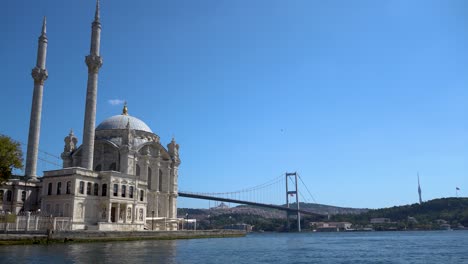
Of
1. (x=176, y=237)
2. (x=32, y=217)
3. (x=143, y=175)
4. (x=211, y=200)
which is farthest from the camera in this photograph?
(x=211, y=200)

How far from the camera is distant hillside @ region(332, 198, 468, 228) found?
100250 millimetres

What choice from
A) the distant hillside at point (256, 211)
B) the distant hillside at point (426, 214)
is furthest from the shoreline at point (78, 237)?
the distant hillside at point (256, 211)

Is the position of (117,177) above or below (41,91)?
below

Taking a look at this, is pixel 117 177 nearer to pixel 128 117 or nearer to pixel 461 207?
pixel 128 117

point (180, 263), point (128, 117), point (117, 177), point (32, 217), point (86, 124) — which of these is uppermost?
point (128, 117)

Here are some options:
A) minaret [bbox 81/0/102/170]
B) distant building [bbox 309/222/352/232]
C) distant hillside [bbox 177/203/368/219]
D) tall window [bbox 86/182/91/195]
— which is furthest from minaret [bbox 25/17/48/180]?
distant hillside [bbox 177/203/368/219]

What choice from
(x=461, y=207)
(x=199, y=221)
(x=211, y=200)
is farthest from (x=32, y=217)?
(x=461, y=207)

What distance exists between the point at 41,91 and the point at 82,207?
1274cm

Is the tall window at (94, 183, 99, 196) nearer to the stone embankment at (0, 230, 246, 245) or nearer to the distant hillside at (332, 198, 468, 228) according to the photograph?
the stone embankment at (0, 230, 246, 245)

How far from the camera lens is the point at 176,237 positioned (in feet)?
144

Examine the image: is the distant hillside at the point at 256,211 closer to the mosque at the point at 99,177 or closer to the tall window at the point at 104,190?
the mosque at the point at 99,177

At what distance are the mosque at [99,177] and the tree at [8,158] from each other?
8.38 m

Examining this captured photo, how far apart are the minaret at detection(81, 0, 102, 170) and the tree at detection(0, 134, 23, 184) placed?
11.5 m

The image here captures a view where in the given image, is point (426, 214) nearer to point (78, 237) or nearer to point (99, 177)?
point (99, 177)
